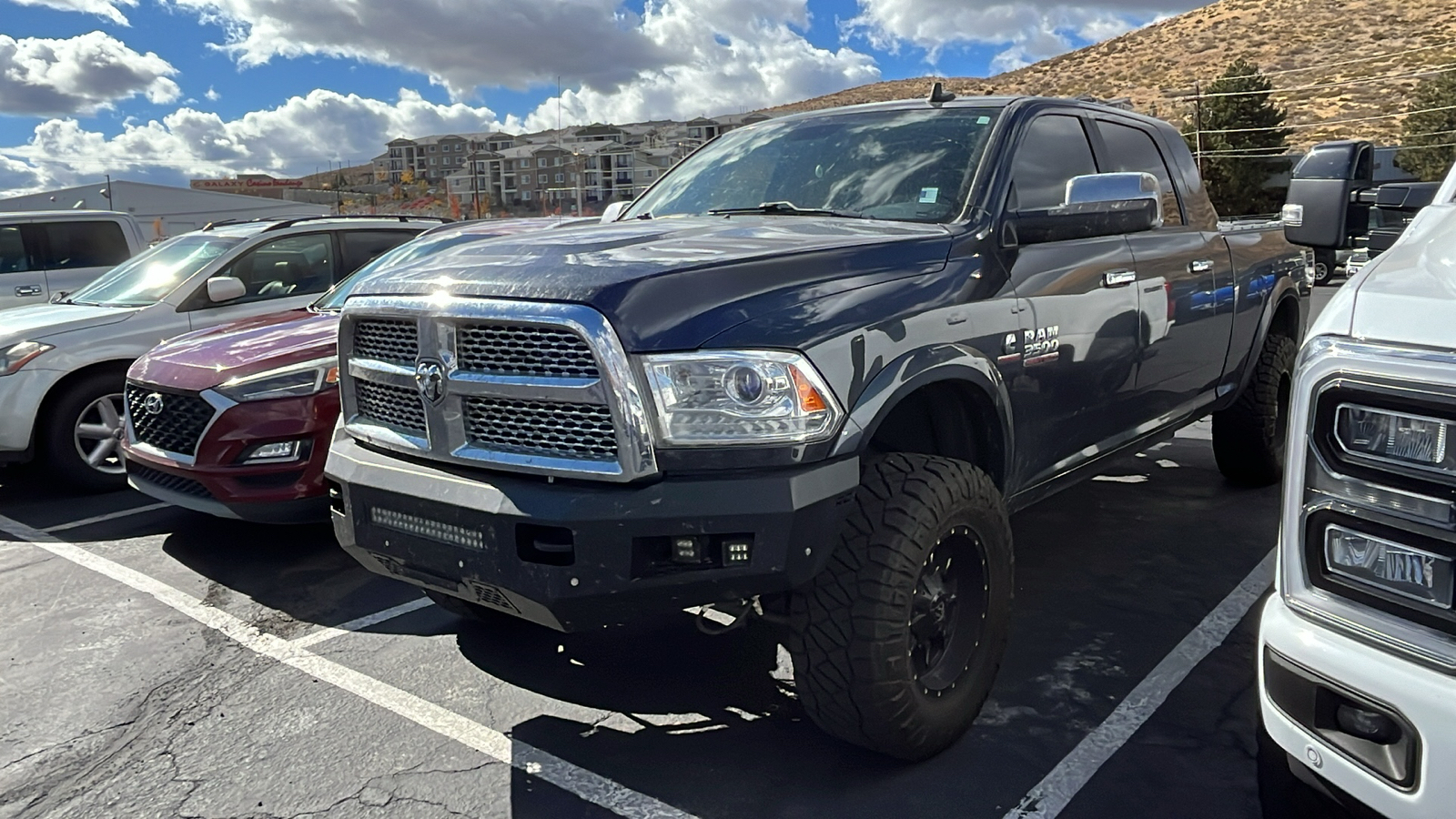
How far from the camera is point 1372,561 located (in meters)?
1.79

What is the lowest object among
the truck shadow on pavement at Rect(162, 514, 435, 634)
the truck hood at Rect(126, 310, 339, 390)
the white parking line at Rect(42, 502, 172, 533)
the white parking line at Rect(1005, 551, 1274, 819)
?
the white parking line at Rect(1005, 551, 1274, 819)

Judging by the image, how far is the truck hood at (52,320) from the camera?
626 centimetres

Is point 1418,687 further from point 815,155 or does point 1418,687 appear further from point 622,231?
point 815,155

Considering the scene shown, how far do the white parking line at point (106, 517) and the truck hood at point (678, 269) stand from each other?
3.88m

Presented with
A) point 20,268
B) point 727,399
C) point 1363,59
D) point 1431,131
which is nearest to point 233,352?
point 727,399

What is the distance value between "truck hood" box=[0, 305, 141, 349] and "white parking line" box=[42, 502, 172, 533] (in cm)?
119

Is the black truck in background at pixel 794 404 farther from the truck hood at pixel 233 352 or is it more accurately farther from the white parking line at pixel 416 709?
the truck hood at pixel 233 352

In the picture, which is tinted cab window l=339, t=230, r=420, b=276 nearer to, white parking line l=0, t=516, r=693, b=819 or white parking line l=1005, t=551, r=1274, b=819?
white parking line l=0, t=516, r=693, b=819

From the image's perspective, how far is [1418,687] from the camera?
1651 millimetres

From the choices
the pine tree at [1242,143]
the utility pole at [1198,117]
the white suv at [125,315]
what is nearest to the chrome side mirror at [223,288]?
the white suv at [125,315]

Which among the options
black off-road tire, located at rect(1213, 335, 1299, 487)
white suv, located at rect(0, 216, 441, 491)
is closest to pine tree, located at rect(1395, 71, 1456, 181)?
black off-road tire, located at rect(1213, 335, 1299, 487)

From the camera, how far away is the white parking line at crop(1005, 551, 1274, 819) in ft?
8.93

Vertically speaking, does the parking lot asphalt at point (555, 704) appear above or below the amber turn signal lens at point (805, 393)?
below

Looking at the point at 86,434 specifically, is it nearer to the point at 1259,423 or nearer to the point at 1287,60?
the point at 1259,423
